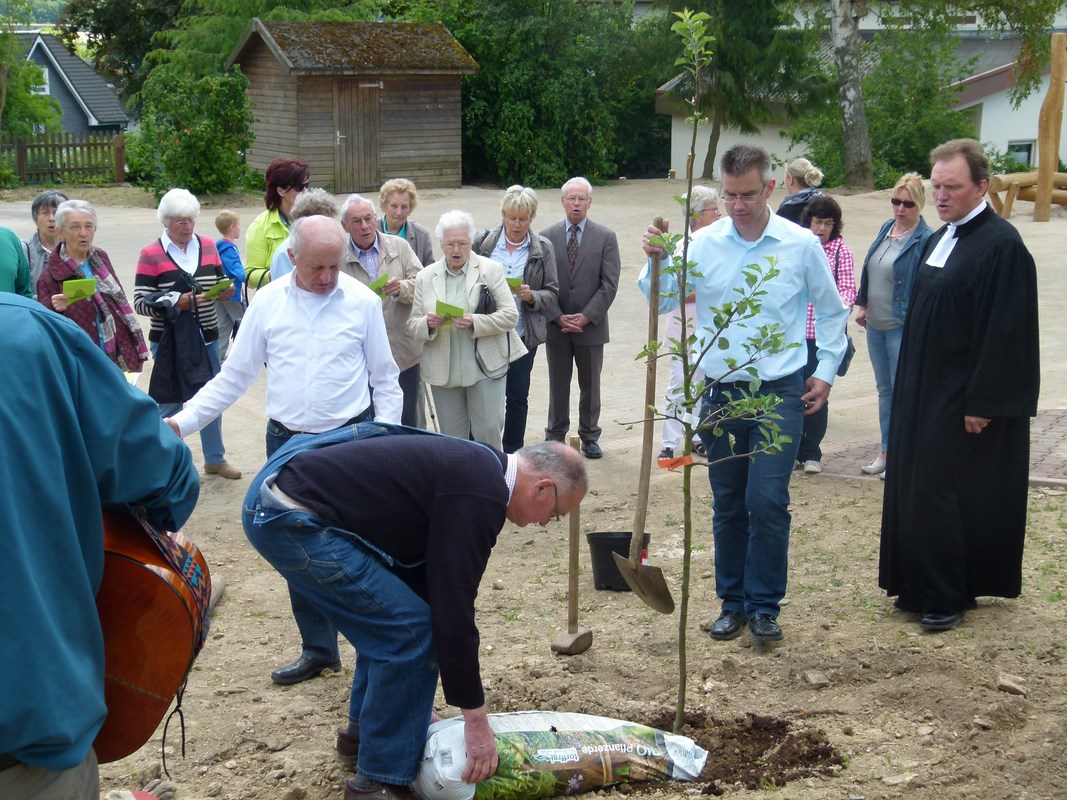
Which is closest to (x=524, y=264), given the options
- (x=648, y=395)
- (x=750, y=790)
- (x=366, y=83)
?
(x=648, y=395)

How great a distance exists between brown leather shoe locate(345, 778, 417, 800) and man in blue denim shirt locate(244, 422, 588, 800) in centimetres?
7

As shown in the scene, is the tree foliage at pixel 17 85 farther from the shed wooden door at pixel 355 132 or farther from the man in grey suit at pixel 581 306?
the man in grey suit at pixel 581 306

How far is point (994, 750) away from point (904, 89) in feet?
107

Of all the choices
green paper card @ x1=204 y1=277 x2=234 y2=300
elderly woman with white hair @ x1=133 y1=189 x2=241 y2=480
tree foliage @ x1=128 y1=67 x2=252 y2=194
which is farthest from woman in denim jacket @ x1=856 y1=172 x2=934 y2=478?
tree foliage @ x1=128 y1=67 x2=252 y2=194

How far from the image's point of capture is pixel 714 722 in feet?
14.8

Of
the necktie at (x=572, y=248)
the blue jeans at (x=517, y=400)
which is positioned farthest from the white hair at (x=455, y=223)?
the necktie at (x=572, y=248)

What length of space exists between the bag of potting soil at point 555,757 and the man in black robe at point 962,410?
169 cm

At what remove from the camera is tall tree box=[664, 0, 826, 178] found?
1166 inches

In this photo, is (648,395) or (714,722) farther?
(648,395)

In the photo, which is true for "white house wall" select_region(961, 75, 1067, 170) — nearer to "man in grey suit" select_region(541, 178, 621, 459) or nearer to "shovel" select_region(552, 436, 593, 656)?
"man in grey suit" select_region(541, 178, 621, 459)

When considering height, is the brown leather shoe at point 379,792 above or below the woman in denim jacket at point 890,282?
below

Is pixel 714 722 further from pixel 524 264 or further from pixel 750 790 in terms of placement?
pixel 524 264

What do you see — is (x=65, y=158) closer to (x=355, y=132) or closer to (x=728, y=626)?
(x=355, y=132)

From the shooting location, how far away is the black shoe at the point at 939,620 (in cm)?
520
